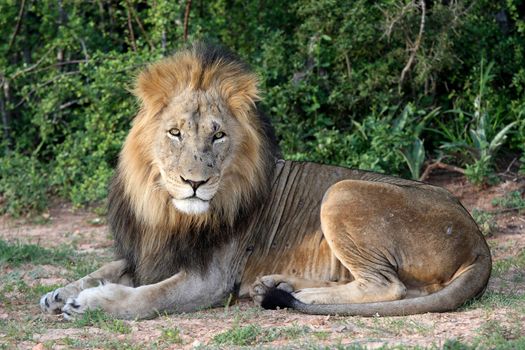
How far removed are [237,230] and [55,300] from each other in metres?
1.01

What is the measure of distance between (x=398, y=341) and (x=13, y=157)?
5.63 m

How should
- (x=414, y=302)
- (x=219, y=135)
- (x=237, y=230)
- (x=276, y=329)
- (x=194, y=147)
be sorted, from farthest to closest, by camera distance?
(x=237, y=230) → (x=219, y=135) → (x=194, y=147) → (x=414, y=302) → (x=276, y=329)

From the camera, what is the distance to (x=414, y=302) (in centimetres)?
468

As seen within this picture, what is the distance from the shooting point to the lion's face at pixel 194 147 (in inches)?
185

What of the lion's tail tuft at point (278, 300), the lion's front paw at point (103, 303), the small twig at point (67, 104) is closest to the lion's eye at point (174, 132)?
the lion's front paw at point (103, 303)

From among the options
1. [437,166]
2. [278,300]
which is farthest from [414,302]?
[437,166]

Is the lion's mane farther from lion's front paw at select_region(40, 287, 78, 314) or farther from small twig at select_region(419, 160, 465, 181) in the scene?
small twig at select_region(419, 160, 465, 181)

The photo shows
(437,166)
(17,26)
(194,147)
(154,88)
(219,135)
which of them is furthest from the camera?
(17,26)

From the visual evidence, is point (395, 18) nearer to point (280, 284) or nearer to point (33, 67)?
point (33, 67)

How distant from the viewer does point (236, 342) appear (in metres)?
4.14

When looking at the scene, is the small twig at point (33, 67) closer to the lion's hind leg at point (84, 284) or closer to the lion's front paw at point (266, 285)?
the lion's hind leg at point (84, 284)

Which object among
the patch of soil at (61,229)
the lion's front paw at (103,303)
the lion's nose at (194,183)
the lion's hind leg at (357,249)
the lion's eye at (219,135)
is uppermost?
the lion's eye at (219,135)

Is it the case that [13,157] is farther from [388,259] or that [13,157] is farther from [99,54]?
[388,259]

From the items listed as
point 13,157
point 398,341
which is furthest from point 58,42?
point 398,341
